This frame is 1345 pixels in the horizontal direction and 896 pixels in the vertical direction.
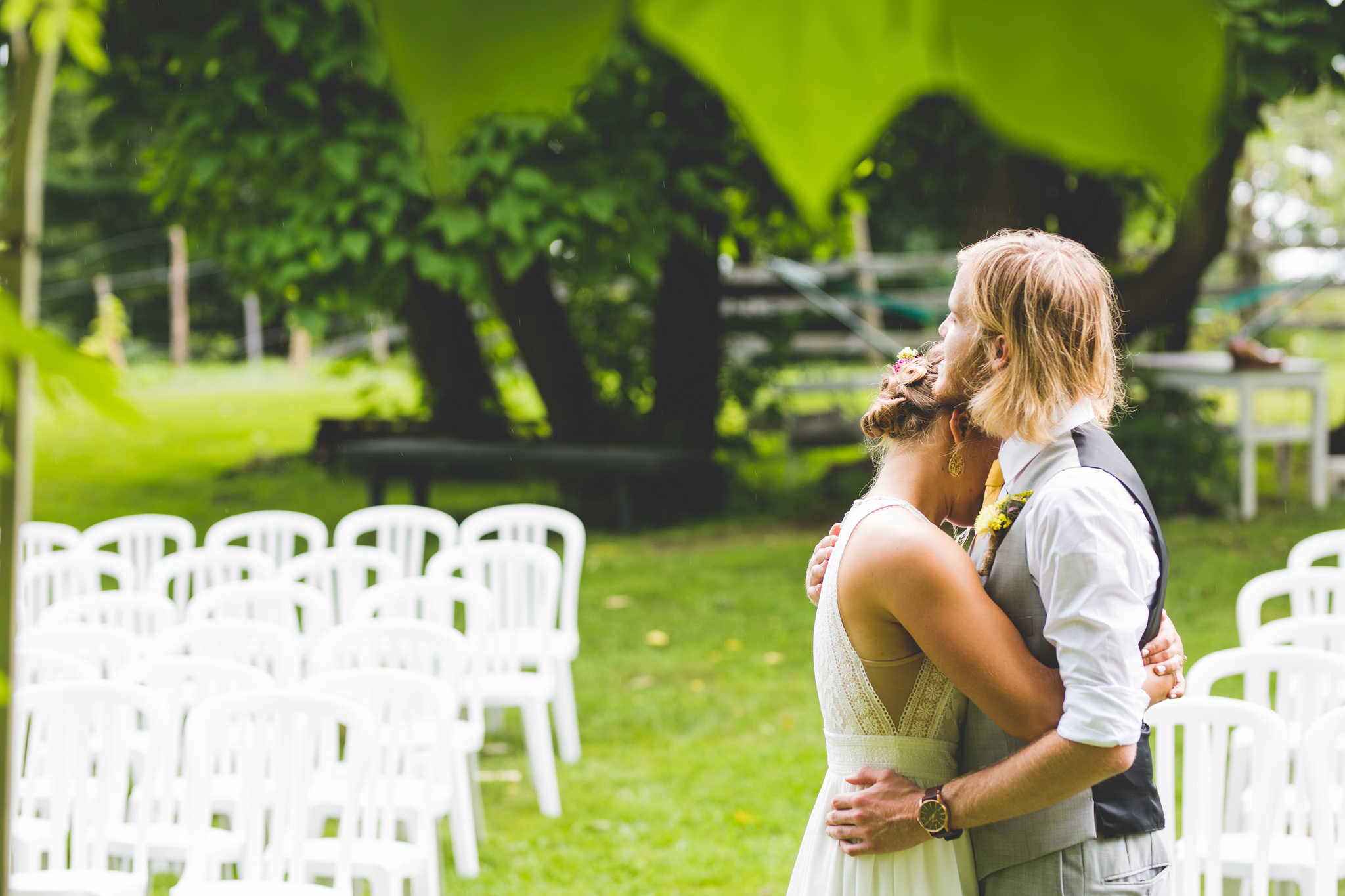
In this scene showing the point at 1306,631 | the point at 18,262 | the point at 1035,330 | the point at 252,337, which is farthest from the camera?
the point at 252,337

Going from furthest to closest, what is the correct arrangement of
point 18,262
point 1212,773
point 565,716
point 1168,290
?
point 1168,290
point 565,716
point 1212,773
point 18,262

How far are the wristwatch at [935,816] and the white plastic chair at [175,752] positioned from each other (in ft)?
5.98

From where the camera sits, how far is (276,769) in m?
2.69

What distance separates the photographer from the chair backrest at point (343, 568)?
14.5 feet

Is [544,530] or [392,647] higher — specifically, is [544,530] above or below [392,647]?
above

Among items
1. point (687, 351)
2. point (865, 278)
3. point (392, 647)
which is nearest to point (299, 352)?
point (865, 278)

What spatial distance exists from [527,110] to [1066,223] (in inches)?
330

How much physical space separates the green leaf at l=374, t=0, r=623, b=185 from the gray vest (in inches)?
54.1

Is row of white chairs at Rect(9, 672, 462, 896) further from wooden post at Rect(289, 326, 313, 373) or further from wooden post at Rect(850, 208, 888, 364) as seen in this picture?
wooden post at Rect(289, 326, 313, 373)

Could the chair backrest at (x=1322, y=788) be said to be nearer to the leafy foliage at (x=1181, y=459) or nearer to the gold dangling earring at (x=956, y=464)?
the gold dangling earring at (x=956, y=464)

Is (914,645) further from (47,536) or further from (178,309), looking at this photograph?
(178,309)

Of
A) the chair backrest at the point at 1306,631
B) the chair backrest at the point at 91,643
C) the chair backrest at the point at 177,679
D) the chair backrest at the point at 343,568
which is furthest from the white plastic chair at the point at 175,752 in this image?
the chair backrest at the point at 1306,631

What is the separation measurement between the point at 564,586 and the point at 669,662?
37.8 inches

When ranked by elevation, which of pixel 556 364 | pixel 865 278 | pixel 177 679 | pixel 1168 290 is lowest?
pixel 177 679
